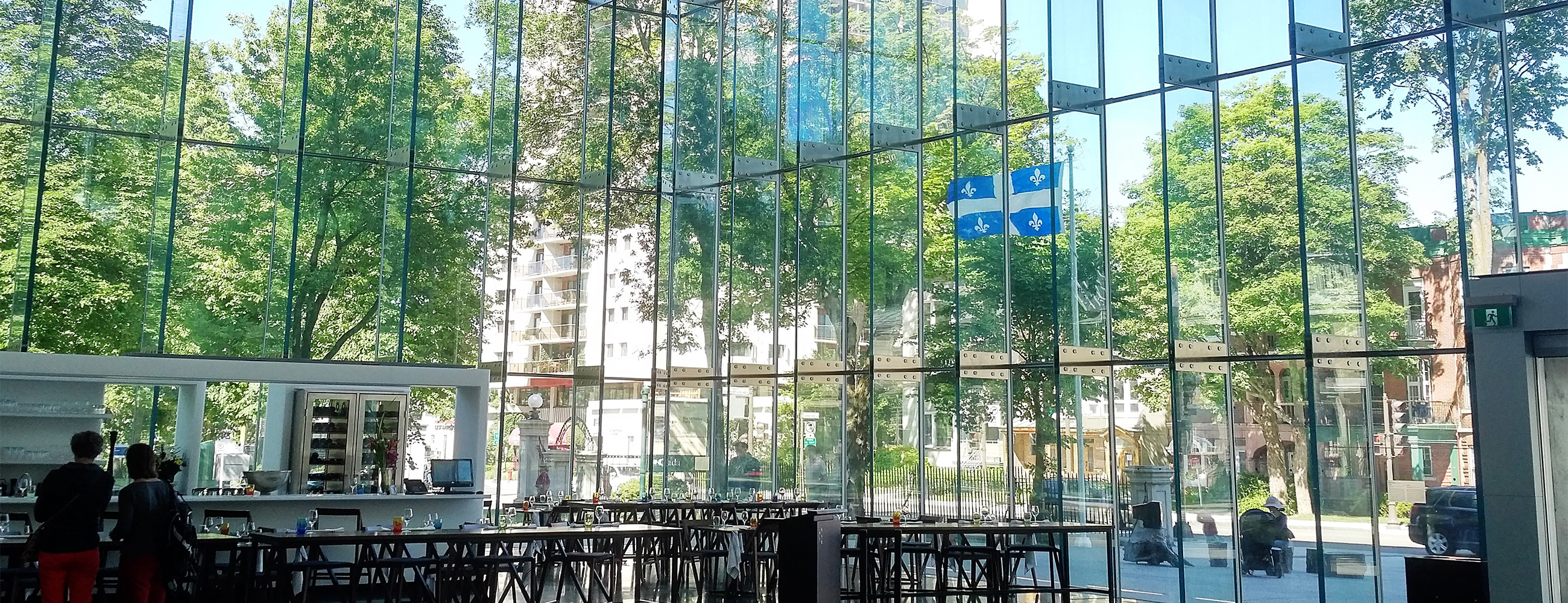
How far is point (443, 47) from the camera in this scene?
1584 cm

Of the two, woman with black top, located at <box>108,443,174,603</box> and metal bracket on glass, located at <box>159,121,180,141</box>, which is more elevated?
metal bracket on glass, located at <box>159,121,180,141</box>

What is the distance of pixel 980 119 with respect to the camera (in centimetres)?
1286

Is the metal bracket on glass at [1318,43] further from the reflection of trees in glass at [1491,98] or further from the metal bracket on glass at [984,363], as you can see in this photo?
the metal bracket on glass at [984,363]

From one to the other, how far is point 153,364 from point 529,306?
507 cm

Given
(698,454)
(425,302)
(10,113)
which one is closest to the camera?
(10,113)

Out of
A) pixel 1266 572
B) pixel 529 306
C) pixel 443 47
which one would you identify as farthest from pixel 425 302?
pixel 1266 572

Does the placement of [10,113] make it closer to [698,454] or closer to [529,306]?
[529,306]

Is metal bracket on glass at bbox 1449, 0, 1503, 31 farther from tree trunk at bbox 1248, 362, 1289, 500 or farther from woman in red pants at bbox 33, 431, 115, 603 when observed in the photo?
woman in red pants at bbox 33, 431, 115, 603

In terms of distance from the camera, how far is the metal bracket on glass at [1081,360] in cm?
1157

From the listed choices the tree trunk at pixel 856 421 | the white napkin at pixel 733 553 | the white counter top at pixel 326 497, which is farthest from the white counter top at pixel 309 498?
the tree trunk at pixel 856 421

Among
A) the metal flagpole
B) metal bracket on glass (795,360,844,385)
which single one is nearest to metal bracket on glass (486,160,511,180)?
metal bracket on glass (795,360,844,385)

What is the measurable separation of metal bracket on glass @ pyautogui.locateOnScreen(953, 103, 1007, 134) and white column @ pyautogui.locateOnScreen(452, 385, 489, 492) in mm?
5697

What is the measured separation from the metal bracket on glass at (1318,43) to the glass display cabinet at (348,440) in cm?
906

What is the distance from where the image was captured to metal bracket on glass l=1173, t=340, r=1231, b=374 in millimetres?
10641
